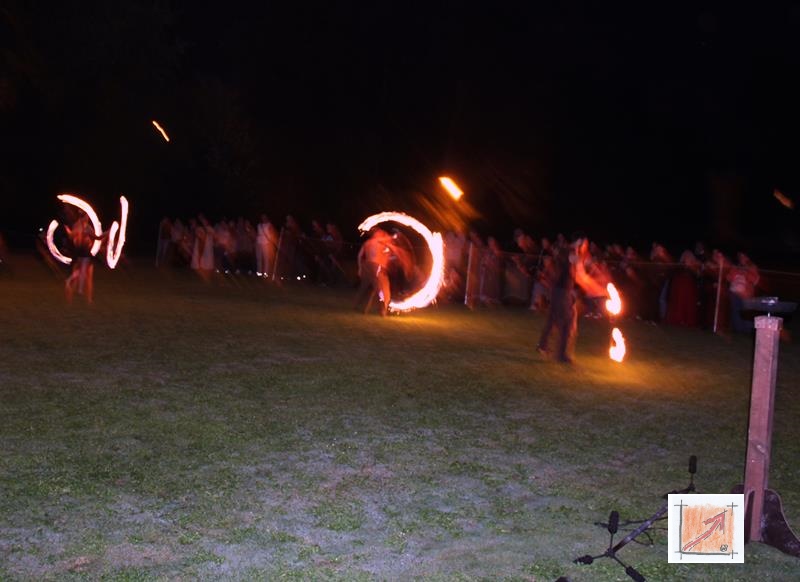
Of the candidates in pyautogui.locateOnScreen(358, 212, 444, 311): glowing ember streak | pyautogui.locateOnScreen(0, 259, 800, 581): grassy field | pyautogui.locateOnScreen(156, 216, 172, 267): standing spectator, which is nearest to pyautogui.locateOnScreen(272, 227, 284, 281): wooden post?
pyautogui.locateOnScreen(156, 216, 172, 267): standing spectator

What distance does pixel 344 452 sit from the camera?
792 centimetres

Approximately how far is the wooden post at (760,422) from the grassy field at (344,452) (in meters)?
0.25

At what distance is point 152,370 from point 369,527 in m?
6.25

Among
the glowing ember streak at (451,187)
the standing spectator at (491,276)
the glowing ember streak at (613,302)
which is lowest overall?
the glowing ember streak at (613,302)

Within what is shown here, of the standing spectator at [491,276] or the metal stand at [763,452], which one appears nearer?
the metal stand at [763,452]

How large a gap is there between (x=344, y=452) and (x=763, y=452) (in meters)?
3.46

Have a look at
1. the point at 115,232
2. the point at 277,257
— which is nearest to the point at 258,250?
the point at 277,257

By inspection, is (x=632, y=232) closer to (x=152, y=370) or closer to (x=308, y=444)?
(x=152, y=370)

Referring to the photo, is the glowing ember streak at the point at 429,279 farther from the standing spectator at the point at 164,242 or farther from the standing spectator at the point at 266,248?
the standing spectator at the point at 164,242

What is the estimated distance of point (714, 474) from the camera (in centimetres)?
786

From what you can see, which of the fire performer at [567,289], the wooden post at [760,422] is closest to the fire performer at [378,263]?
the fire performer at [567,289]

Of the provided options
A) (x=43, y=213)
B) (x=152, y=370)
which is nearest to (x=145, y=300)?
(x=152, y=370)
